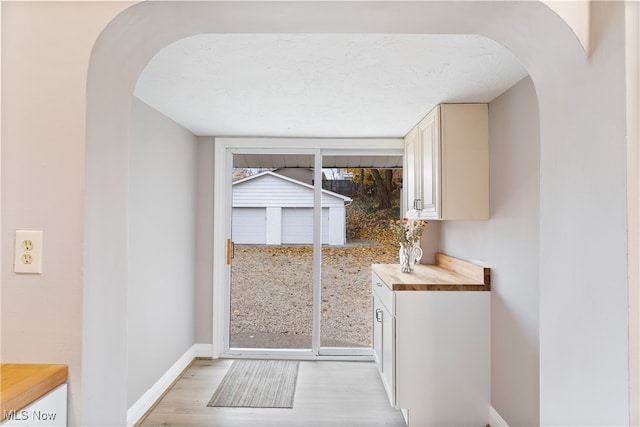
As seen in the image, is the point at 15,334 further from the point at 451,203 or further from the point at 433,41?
the point at 451,203

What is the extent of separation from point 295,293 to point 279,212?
0.86 m

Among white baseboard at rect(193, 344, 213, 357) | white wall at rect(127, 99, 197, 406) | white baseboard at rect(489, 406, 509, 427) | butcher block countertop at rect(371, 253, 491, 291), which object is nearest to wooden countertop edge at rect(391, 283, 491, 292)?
butcher block countertop at rect(371, 253, 491, 291)

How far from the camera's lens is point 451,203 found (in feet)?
8.95

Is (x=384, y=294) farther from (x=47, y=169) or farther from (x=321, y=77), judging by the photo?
(x=47, y=169)

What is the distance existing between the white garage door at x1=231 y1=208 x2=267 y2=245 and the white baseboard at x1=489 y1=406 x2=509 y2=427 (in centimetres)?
253

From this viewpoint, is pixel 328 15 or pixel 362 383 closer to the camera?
pixel 328 15

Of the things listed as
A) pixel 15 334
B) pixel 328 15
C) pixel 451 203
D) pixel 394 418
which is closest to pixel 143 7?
pixel 328 15

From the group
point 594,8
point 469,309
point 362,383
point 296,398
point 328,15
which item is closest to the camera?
point 594,8

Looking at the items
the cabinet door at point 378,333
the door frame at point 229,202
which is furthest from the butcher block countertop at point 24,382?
the door frame at point 229,202

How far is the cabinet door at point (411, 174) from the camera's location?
3350 mm

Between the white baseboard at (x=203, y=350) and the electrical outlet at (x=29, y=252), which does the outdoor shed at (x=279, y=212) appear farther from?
the electrical outlet at (x=29, y=252)

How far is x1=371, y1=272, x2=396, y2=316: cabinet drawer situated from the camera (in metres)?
2.71

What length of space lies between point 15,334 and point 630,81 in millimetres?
1524

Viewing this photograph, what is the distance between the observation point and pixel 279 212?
414 centimetres
